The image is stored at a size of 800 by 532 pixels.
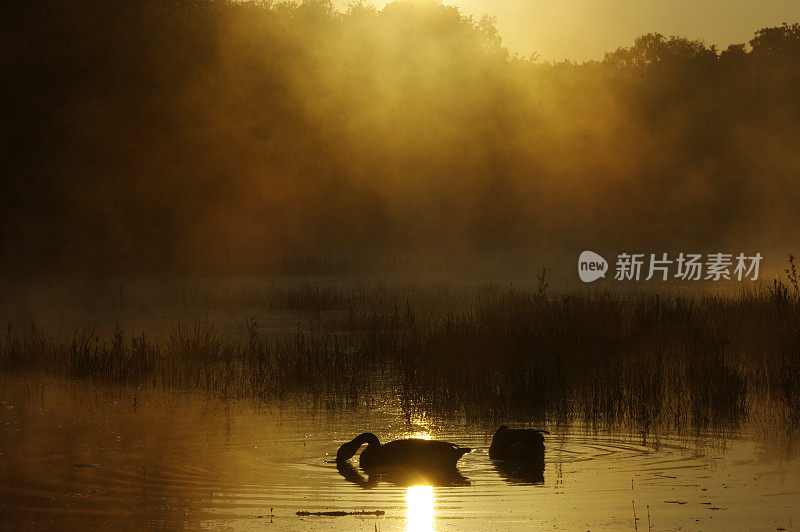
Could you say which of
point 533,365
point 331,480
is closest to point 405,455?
point 331,480

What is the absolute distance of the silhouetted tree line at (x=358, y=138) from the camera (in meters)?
37.1

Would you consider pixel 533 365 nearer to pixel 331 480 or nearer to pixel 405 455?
pixel 405 455

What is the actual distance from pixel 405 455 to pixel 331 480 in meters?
0.71

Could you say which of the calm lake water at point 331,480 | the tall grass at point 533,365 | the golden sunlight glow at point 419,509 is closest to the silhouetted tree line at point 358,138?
the tall grass at point 533,365

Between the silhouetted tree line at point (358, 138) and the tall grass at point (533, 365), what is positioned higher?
the silhouetted tree line at point (358, 138)

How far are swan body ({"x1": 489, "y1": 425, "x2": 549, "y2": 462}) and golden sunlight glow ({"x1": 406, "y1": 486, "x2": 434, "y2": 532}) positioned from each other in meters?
0.94

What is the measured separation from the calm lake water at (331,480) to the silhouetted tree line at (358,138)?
85.2 ft

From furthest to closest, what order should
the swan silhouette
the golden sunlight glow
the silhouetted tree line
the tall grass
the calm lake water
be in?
the silhouetted tree line → the tall grass → the swan silhouette → the calm lake water → the golden sunlight glow

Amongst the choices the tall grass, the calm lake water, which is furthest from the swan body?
the tall grass

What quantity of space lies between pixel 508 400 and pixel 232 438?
325cm

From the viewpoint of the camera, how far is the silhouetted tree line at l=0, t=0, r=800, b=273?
3711 centimetres

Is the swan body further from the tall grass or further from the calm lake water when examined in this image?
the tall grass

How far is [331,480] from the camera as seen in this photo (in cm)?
862

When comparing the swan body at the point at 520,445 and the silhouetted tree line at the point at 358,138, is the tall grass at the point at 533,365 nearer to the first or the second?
the swan body at the point at 520,445
